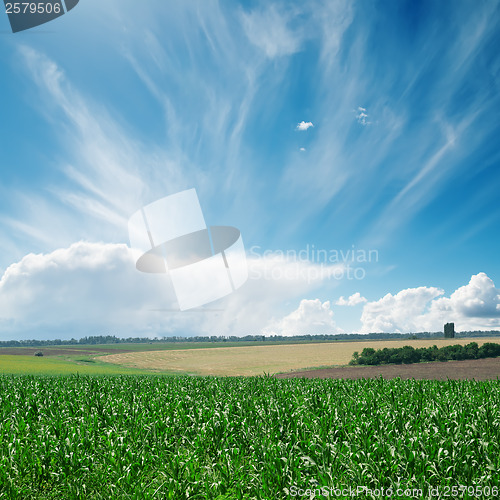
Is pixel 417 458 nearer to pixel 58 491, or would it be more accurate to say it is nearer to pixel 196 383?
pixel 58 491

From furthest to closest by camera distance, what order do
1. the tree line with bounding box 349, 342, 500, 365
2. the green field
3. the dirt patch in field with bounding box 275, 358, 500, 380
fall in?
the tree line with bounding box 349, 342, 500, 365 → the dirt patch in field with bounding box 275, 358, 500, 380 → the green field

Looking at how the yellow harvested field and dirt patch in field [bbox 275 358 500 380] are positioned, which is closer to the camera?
dirt patch in field [bbox 275 358 500 380]

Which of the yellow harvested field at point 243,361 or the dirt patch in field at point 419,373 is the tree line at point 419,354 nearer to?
the yellow harvested field at point 243,361

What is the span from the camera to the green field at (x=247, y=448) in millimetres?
6137

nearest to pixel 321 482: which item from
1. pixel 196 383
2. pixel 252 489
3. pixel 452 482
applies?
pixel 252 489

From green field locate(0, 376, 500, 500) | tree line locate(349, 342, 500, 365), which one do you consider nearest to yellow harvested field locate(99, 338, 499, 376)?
tree line locate(349, 342, 500, 365)

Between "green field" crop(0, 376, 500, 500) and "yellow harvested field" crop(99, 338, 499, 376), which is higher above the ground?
"green field" crop(0, 376, 500, 500)

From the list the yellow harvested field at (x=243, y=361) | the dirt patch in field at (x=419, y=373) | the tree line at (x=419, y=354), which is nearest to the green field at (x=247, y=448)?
the dirt patch in field at (x=419, y=373)

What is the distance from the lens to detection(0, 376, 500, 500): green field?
6137 mm

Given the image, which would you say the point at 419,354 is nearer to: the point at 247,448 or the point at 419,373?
the point at 419,373

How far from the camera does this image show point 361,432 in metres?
7.56

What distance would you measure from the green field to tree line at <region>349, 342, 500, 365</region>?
39.8m

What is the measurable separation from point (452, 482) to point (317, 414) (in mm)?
4128

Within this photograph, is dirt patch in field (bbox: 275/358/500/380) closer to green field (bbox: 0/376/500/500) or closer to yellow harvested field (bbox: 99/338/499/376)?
yellow harvested field (bbox: 99/338/499/376)
